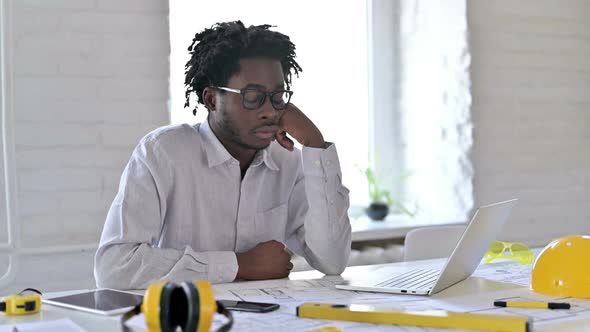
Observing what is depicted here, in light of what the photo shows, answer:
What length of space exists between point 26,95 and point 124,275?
0.93 meters

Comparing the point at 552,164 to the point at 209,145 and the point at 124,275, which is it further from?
the point at 124,275

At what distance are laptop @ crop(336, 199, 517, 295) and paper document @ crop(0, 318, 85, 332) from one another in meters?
0.56

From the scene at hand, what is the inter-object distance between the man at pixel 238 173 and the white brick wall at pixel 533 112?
1.34 metres

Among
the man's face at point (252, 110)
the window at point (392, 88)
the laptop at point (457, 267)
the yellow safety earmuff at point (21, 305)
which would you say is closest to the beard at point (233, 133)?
the man's face at point (252, 110)

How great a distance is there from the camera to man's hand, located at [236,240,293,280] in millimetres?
1740

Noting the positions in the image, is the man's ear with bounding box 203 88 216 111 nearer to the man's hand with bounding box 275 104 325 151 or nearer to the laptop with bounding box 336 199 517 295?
the man's hand with bounding box 275 104 325 151

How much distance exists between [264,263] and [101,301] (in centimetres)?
44

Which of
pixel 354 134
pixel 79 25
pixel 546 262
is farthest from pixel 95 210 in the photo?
pixel 546 262

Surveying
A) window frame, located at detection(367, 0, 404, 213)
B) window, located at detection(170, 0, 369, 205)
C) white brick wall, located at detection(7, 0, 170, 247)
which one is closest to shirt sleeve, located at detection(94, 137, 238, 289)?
white brick wall, located at detection(7, 0, 170, 247)

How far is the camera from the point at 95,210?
2438 mm

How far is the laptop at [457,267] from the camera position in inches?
58.1

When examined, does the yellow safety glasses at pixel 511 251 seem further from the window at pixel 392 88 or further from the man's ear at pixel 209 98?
the window at pixel 392 88

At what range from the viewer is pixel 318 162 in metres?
1.96

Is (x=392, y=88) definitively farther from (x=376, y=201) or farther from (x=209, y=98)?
(x=209, y=98)
